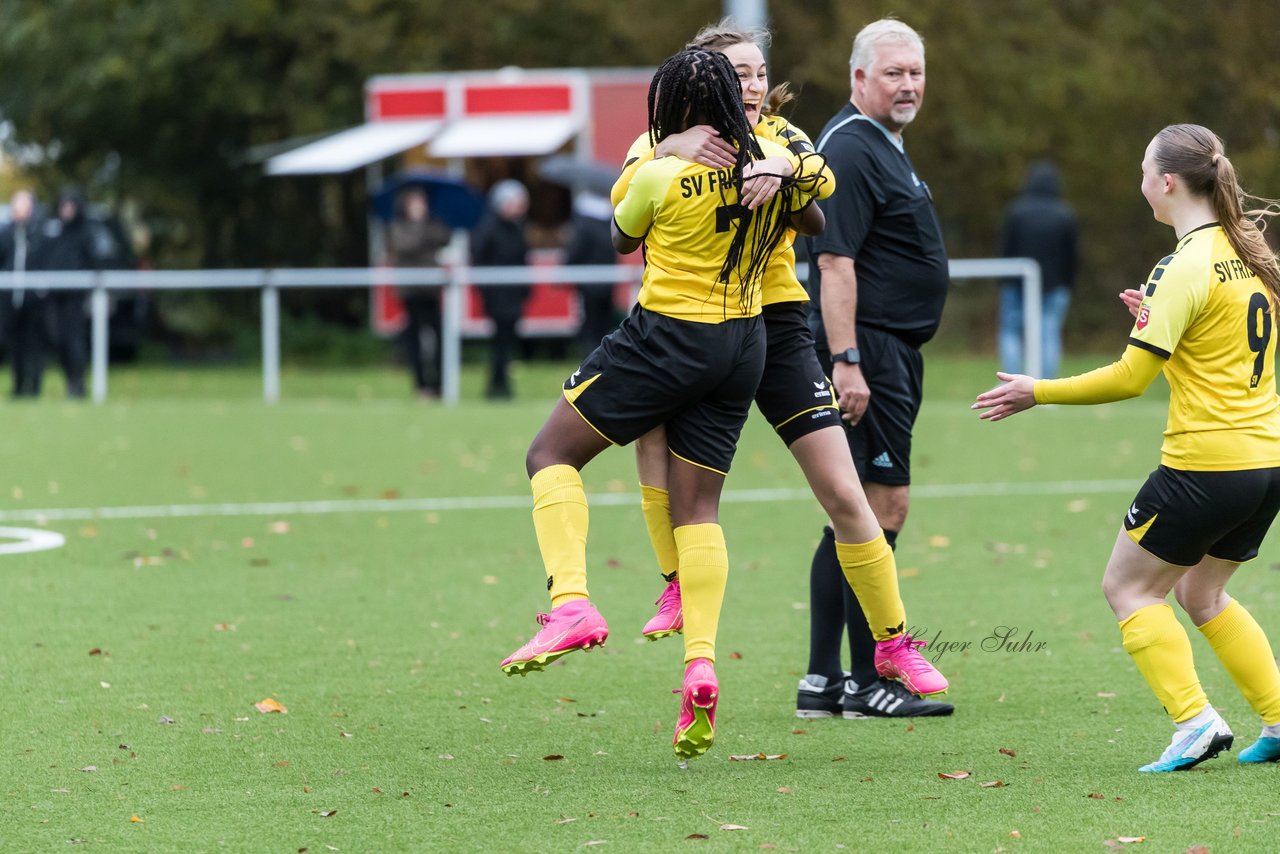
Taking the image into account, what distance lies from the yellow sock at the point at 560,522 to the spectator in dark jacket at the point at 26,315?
14150 mm

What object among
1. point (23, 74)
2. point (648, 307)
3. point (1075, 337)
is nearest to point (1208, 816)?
point (648, 307)

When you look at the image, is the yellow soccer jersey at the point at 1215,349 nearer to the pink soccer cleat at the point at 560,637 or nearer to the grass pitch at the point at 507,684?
the grass pitch at the point at 507,684

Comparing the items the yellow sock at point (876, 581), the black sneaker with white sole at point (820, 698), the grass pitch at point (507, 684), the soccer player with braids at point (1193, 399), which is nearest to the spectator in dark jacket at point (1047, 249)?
the grass pitch at point (507, 684)

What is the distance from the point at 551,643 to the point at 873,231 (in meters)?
1.80

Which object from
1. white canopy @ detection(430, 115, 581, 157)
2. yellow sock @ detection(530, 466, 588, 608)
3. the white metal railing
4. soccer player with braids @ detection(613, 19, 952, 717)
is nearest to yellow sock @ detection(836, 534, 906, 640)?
soccer player with braids @ detection(613, 19, 952, 717)

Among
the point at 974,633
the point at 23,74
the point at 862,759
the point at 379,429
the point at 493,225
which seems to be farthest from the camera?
the point at 23,74

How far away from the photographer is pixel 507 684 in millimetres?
6320

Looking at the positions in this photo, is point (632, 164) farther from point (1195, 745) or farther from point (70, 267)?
point (70, 267)

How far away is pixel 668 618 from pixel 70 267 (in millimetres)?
14413

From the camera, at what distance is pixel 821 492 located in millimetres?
5496

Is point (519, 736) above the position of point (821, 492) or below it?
below

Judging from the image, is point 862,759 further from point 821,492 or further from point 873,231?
point 873,231

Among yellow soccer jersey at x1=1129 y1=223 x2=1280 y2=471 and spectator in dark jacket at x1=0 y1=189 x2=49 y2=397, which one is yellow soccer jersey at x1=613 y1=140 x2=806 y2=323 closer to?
yellow soccer jersey at x1=1129 y1=223 x2=1280 y2=471

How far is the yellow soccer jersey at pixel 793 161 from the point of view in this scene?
508 cm
